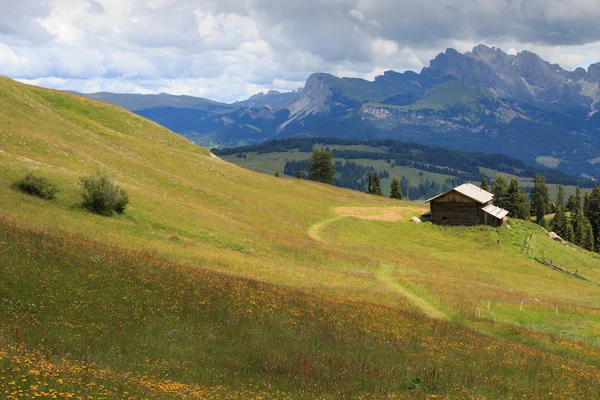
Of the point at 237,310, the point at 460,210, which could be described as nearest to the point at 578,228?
the point at 460,210

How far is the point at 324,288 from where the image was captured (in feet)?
114

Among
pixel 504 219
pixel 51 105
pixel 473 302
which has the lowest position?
pixel 473 302

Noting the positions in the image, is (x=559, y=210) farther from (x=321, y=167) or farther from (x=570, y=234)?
(x=321, y=167)

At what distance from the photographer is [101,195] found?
42.8 metres

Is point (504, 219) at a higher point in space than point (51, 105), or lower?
lower

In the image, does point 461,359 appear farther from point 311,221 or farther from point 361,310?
point 311,221

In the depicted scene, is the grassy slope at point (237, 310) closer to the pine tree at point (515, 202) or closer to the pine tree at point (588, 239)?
the pine tree at point (515, 202)

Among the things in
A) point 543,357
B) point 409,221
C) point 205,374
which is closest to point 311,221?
point 409,221

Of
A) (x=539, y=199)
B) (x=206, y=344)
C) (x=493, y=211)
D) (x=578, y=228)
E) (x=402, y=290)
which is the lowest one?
(x=402, y=290)

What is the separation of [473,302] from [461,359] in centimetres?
1953

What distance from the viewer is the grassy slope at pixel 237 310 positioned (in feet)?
49.7

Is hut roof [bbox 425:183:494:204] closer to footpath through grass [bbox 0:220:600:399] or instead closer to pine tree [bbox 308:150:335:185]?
pine tree [bbox 308:150:335:185]

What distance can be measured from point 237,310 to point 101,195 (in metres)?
25.5

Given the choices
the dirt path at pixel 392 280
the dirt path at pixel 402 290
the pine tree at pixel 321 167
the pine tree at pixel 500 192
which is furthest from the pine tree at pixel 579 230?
the dirt path at pixel 402 290
